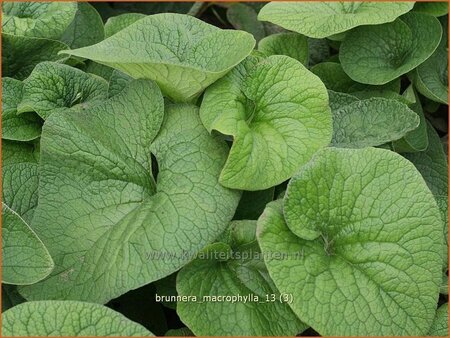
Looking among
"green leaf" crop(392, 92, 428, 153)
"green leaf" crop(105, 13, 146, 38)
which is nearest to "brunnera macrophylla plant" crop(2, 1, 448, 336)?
"green leaf" crop(392, 92, 428, 153)

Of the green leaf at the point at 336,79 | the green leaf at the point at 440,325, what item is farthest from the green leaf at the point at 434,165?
the green leaf at the point at 440,325

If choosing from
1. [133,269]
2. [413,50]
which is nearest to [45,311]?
[133,269]

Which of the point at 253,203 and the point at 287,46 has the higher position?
the point at 287,46

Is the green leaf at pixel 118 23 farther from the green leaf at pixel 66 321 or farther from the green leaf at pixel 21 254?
the green leaf at pixel 66 321

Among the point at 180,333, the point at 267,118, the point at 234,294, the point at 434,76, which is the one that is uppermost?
the point at 267,118

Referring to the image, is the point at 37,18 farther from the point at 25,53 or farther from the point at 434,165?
the point at 434,165

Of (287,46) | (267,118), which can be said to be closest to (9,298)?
(267,118)

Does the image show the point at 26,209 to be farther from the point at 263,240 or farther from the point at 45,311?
the point at 263,240

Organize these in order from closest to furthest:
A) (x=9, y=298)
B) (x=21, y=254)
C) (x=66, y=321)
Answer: (x=66, y=321), (x=21, y=254), (x=9, y=298)
